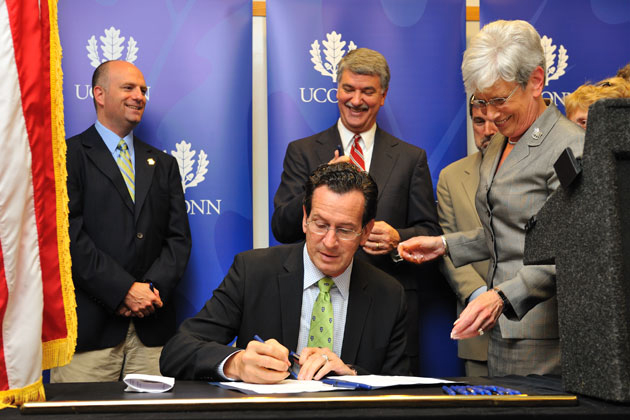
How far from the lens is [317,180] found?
99.6 inches

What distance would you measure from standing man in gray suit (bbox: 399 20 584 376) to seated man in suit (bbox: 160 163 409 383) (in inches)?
14.7

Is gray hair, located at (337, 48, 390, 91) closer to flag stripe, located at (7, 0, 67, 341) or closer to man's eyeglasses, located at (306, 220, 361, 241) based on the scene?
man's eyeglasses, located at (306, 220, 361, 241)

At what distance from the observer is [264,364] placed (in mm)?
1796

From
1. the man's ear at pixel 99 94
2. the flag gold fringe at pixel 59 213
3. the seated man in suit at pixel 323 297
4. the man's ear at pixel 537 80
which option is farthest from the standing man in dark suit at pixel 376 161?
the flag gold fringe at pixel 59 213

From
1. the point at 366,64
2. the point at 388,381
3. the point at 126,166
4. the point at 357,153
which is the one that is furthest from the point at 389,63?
the point at 388,381

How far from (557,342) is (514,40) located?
3.26 ft

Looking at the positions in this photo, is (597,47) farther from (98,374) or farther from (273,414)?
(273,414)

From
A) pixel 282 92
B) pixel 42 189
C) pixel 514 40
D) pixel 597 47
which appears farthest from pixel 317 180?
pixel 597 47

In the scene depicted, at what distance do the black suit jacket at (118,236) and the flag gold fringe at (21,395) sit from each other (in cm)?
190

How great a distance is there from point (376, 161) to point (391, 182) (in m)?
0.14

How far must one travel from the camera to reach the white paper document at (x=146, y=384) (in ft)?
5.47

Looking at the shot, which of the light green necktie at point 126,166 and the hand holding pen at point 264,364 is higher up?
the light green necktie at point 126,166

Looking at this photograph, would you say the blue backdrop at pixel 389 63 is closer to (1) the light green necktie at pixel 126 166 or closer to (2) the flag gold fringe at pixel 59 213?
(1) the light green necktie at pixel 126 166

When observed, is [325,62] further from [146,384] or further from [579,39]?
[146,384]
